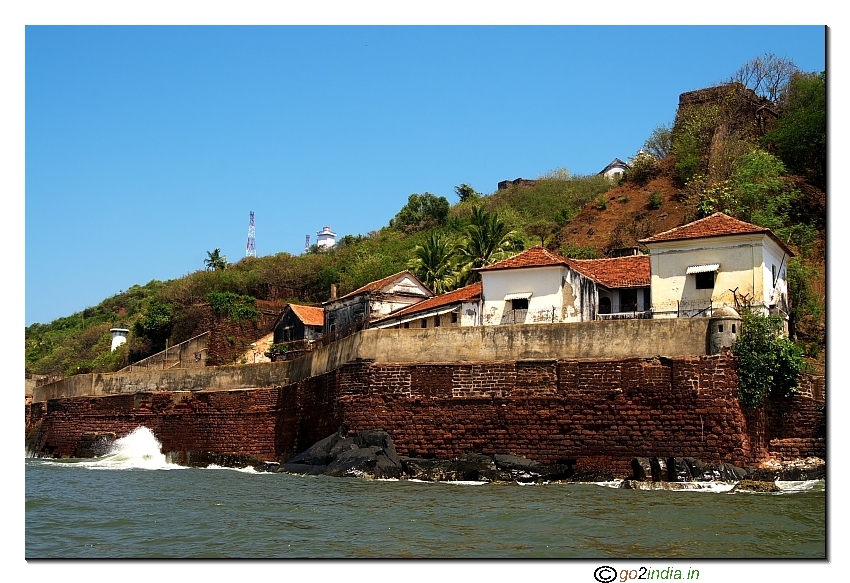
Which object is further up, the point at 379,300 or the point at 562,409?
the point at 379,300

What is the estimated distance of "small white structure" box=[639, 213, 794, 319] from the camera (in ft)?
84.3

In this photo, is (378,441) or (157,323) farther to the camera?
(157,323)

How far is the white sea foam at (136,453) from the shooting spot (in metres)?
31.1

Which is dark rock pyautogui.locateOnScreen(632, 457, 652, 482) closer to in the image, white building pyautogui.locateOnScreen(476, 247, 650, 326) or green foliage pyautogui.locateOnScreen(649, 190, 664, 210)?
white building pyautogui.locateOnScreen(476, 247, 650, 326)

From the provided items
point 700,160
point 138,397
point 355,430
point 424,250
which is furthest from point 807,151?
point 138,397

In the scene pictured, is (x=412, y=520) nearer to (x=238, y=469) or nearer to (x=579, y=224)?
(x=238, y=469)

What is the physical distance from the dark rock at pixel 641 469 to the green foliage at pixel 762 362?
7.82 feet

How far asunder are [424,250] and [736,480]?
22182 millimetres

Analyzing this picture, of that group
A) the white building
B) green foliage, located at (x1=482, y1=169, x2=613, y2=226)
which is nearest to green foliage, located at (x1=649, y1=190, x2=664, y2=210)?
green foliage, located at (x1=482, y1=169, x2=613, y2=226)

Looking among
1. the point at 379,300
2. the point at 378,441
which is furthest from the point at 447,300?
the point at 378,441

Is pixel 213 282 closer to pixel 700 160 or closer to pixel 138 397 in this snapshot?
pixel 138 397

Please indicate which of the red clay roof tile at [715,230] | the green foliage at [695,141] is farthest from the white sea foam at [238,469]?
the green foliage at [695,141]

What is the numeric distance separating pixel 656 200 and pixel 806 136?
8.02m

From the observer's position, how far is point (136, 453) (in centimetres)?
3338
